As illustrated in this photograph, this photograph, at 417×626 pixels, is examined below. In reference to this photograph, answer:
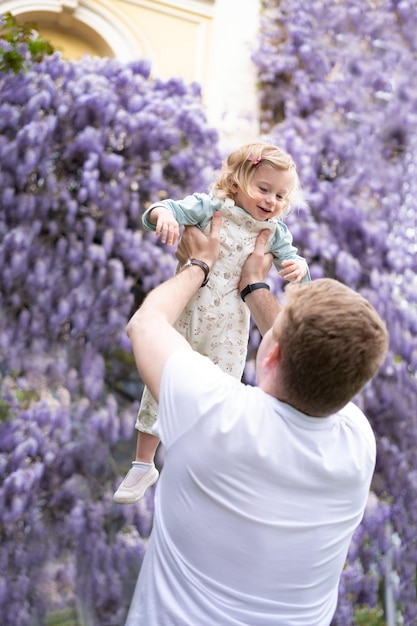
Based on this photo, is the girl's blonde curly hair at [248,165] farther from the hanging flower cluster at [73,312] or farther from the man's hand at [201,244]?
the hanging flower cluster at [73,312]

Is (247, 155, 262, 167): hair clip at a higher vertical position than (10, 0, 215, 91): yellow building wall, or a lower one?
lower

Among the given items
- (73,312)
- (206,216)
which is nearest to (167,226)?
(206,216)

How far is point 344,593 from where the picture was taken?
181 inches

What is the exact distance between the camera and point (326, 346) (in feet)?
4.25

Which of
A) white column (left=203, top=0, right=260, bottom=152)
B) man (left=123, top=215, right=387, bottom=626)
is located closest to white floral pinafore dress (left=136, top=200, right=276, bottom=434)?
man (left=123, top=215, right=387, bottom=626)

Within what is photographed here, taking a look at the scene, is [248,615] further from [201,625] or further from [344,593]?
[344,593]

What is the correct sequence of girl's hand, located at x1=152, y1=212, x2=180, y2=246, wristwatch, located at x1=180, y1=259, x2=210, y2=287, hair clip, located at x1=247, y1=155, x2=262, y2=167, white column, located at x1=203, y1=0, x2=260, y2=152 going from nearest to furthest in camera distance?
girl's hand, located at x1=152, y1=212, x2=180, y2=246 → wristwatch, located at x1=180, y1=259, x2=210, y2=287 → hair clip, located at x1=247, y1=155, x2=262, y2=167 → white column, located at x1=203, y1=0, x2=260, y2=152

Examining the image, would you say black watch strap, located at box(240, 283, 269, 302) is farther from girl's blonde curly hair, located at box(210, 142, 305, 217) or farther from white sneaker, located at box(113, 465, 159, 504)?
white sneaker, located at box(113, 465, 159, 504)

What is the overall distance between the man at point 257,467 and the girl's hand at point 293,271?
1.44 feet

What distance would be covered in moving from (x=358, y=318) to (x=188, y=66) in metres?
4.40

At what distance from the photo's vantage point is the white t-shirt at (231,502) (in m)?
1.32

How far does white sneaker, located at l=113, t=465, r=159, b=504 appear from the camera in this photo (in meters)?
1.88

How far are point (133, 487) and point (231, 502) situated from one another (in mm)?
646

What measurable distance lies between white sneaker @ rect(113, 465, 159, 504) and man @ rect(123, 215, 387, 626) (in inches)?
19.2
